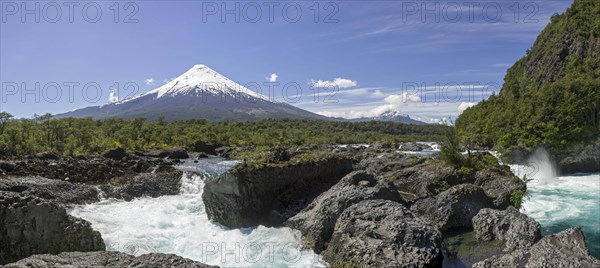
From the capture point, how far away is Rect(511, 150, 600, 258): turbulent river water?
19.8 meters

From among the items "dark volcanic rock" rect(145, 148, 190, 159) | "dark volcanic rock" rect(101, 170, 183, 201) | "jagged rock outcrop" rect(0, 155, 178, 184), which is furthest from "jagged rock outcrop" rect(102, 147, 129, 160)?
"dark volcanic rock" rect(101, 170, 183, 201)

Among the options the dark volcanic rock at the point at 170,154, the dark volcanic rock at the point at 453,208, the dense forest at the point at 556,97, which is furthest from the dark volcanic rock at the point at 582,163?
the dark volcanic rock at the point at 170,154

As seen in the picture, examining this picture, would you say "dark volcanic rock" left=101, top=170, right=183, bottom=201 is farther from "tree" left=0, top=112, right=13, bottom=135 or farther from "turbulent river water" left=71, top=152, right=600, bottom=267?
"tree" left=0, top=112, right=13, bottom=135

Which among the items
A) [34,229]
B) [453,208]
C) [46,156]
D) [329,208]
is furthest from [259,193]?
[46,156]

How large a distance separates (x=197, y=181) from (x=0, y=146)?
1213 inches

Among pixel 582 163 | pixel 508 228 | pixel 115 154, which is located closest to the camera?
pixel 508 228

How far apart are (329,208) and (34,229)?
10649mm

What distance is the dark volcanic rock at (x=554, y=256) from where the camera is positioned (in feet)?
26.4

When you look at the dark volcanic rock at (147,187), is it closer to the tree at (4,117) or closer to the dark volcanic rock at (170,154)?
the dark volcanic rock at (170,154)

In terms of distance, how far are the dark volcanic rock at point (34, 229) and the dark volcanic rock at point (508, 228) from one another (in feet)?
48.6

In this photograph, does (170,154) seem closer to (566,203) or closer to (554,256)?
(566,203)

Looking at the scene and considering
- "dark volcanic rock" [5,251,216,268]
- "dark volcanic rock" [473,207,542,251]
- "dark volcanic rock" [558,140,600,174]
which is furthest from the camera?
"dark volcanic rock" [558,140,600,174]

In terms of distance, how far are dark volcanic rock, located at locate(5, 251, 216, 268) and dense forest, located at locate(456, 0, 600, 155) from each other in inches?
985

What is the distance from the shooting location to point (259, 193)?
19.2 meters
